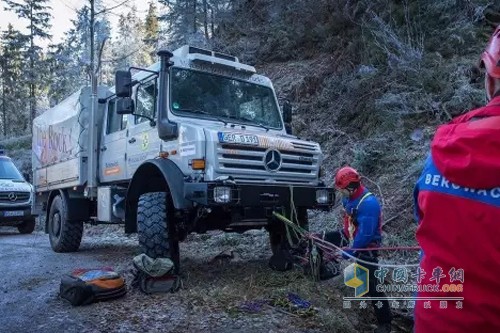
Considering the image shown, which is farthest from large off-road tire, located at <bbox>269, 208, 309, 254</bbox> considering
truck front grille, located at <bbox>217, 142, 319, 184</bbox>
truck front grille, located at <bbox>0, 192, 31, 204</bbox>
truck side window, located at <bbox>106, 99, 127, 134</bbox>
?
truck front grille, located at <bbox>0, 192, 31, 204</bbox>

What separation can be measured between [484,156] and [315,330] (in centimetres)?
297

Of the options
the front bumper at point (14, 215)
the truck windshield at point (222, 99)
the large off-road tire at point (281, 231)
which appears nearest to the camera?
the truck windshield at point (222, 99)

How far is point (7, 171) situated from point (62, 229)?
6.84 meters

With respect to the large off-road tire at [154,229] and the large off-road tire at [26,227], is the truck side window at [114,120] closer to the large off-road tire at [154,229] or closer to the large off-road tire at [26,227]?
the large off-road tire at [154,229]

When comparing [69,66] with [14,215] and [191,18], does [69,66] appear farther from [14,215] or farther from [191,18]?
[14,215]

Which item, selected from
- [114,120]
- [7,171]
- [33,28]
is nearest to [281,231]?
[114,120]

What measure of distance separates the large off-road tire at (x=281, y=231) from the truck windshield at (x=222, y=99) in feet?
4.51

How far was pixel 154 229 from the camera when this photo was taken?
15.9ft

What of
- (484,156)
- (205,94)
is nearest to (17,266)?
(205,94)

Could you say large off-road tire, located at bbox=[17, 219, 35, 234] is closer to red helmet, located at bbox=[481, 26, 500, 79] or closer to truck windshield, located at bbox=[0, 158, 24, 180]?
truck windshield, located at bbox=[0, 158, 24, 180]

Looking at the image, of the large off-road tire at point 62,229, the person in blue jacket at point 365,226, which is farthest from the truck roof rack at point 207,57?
the large off-road tire at point 62,229

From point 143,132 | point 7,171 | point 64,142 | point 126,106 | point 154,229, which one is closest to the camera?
point 154,229

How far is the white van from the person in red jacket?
12721mm

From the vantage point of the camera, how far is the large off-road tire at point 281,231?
232 inches
